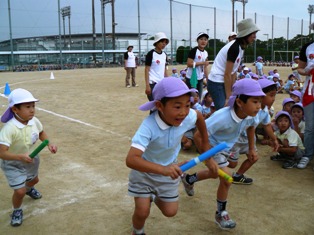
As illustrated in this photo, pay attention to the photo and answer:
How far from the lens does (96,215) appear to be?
341 centimetres

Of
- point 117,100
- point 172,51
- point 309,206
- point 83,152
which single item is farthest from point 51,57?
point 309,206

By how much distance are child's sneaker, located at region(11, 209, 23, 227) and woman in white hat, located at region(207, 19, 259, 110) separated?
2638 millimetres

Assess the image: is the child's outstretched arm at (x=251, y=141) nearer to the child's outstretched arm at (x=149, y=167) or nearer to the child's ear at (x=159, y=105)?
the child's ear at (x=159, y=105)

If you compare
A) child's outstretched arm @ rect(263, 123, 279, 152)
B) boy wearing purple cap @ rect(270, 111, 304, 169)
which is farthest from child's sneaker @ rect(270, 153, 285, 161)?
child's outstretched arm @ rect(263, 123, 279, 152)

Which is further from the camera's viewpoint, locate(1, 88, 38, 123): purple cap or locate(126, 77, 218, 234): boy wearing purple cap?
locate(1, 88, 38, 123): purple cap

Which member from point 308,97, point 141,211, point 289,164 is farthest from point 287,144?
point 141,211

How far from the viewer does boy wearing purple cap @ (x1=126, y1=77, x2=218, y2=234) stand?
8.21ft

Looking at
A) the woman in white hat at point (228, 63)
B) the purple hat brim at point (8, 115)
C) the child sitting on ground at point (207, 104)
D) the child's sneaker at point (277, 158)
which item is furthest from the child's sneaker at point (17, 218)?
the child sitting on ground at point (207, 104)

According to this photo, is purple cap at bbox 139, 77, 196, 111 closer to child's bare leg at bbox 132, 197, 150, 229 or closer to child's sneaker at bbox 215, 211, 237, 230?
child's bare leg at bbox 132, 197, 150, 229

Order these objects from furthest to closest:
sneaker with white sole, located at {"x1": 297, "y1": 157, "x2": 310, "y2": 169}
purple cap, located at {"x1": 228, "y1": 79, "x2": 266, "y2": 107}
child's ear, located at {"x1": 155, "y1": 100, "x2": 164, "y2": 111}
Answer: sneaker with white sole, located at {"x1": 297, "y1": 157, "x2": 310, "y2": 169} → purple cap, located at {"x1": 228, "y1": 79, "x2": 266, "y2": 107} → child's ear, located at {"x1": 155, "y1": 100, "x2": 164, "y2": 111}

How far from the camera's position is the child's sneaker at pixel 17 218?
3229 millimetres

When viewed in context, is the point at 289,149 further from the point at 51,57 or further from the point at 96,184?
the point at 51,57

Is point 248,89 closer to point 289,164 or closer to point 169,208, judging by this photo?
point 169,208

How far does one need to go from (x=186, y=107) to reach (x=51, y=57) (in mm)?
38804
